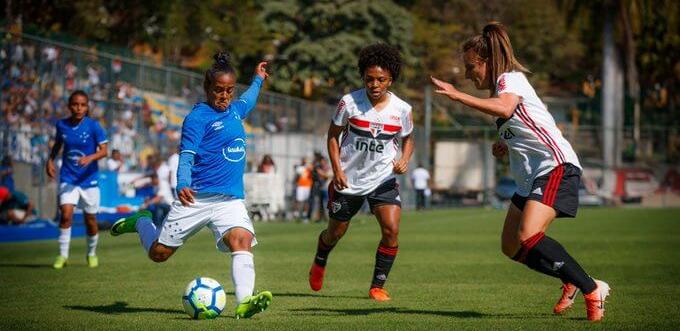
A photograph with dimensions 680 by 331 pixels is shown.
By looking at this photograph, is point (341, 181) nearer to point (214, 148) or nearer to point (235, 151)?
point (235, 151)

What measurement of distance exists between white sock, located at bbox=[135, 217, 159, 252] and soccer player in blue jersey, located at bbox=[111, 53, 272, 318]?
0.79 feet

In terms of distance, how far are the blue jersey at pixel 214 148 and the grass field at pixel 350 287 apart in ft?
3.65

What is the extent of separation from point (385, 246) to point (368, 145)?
1.02 meters

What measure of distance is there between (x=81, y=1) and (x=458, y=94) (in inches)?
1220

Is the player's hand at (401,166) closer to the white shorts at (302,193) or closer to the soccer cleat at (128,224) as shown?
the soccer cleat at (128,224)

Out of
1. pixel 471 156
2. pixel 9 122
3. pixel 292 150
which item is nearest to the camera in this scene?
pixel 9 122

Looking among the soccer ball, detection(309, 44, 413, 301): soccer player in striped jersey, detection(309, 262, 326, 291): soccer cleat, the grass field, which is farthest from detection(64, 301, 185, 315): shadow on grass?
detection(309, 44, 413, 301): soccer player in striped jersey

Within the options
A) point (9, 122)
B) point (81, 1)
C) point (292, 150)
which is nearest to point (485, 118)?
point (292, 150)

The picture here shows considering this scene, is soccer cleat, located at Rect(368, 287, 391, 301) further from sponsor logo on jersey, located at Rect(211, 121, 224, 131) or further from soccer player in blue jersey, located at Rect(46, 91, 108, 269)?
soccer player in blue jersey, located at Rect(46, 91, 108, 269)

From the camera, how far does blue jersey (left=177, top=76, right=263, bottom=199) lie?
30.4 feet

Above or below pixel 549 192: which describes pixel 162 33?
above

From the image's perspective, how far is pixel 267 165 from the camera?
34.2 meters

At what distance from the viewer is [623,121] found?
62.8 meters

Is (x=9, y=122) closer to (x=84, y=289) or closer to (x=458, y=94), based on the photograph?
(x=84, y=289)
